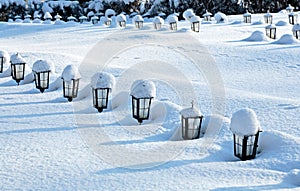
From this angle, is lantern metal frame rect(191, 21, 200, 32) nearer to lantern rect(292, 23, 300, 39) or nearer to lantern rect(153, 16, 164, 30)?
lantern rect(153, 16, 164, 30)

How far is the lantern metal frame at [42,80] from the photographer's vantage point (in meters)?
9.31

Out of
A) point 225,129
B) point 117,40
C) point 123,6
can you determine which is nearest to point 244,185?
point 225,129

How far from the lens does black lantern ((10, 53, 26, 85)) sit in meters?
9.96

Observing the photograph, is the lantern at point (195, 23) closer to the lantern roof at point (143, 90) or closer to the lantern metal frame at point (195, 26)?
the lantern metal frame at point (195, 26)

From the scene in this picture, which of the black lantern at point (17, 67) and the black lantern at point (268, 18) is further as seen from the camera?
the black lantern at point (268, 18)

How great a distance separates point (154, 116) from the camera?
7828 millimetres

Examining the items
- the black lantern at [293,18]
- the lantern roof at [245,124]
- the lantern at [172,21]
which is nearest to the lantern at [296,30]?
the lantern at [172,21]

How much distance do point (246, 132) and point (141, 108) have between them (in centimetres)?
199

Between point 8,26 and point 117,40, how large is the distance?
357 inches

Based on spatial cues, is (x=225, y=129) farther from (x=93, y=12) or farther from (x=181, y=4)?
(x=93, y=12)

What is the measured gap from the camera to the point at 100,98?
8023mm

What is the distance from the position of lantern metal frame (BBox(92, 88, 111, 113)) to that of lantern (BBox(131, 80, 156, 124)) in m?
0.75

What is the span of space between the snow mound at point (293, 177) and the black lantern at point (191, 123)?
1.62m

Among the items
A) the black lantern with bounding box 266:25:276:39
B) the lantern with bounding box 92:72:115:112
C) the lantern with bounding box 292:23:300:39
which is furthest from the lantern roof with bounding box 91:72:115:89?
the black lantern with bounding box 266:25:276:39
